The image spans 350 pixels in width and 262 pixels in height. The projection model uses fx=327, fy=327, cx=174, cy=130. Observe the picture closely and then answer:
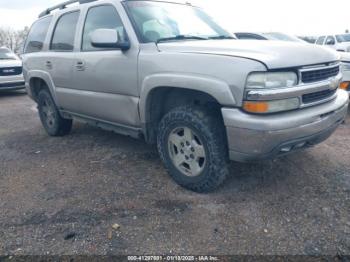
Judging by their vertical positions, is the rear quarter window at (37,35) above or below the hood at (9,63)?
above

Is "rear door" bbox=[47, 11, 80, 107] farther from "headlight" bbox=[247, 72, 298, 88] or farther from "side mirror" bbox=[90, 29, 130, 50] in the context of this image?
"headlight" bbox=[247, 72, 298, 88]

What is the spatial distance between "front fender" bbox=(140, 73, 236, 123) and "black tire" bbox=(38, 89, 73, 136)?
2.30 m

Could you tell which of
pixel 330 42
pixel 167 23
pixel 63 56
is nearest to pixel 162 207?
pixel 167 23

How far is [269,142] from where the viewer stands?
8.42ft

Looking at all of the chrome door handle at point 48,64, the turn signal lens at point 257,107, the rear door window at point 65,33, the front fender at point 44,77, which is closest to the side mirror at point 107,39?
the rear door window at point 65,33

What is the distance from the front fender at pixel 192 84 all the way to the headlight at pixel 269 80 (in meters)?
0.19

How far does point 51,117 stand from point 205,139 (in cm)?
325

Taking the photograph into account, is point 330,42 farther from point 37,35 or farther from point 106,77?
point 106,77

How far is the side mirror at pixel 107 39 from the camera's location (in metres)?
3.21

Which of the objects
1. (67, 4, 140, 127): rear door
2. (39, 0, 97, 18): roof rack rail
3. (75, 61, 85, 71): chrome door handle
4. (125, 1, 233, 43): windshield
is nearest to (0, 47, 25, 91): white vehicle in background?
(39, 0, 97, 18): roof rack rail

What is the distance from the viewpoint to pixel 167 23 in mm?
3551

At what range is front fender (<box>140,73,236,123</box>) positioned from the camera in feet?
8.59

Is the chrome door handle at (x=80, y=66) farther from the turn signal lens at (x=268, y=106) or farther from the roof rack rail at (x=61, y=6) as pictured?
the turn signal lens at (x=268, y=106)

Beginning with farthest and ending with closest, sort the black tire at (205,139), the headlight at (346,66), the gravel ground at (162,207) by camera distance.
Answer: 1. the headlight at (346,66)
2. the black tire at (205,139)
3. the gravel ground at (162,207)
